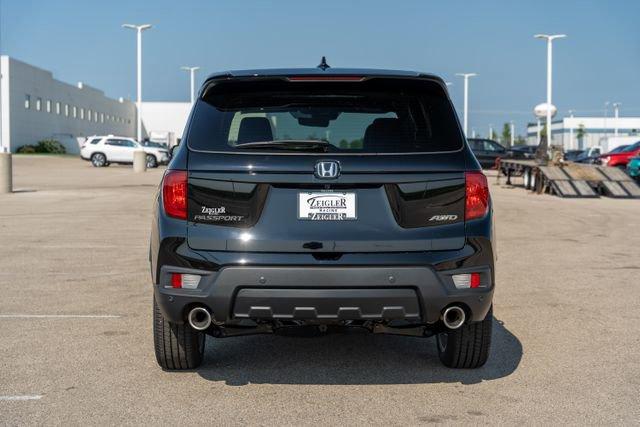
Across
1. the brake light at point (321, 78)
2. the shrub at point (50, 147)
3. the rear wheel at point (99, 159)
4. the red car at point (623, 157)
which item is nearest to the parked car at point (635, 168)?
the red car at point (623, 157)

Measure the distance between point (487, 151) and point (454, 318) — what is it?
4551 centimetres

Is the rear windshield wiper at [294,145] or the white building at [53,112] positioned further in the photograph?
the white building at [53,112]

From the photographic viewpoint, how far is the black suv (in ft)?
15.4

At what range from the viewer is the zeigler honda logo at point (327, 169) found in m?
4.73

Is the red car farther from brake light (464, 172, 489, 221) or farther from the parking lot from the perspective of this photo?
brake light (464, 172, 489, 221)

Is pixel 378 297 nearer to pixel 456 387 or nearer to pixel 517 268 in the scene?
pixel 456 387

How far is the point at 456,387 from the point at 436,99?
5.62ft

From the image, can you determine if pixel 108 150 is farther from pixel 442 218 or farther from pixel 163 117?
pixel 163 117

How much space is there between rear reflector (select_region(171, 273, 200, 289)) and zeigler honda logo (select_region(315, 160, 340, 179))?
86 centimetres

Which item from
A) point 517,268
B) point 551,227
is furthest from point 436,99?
point 551,227

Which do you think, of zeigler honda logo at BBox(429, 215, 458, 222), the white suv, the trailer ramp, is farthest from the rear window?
the white suv

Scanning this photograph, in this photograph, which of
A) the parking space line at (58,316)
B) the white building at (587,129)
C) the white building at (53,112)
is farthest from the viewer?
the white building at (587,129)

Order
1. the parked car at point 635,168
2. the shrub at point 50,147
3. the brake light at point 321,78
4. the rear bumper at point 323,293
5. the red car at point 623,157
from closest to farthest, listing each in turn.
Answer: the rear bumper at point 323,293 → the brake light at point 321,78 → the parked car at point 635,168 → the red car at point 623,157 → the shrub at point 50,147

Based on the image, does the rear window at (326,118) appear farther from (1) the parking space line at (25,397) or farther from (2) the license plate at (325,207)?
(1) the parking space line at (25,397)
